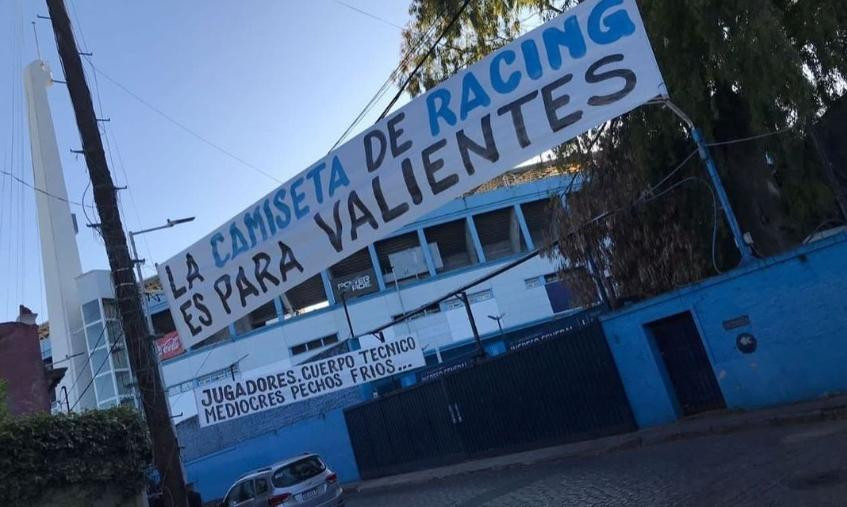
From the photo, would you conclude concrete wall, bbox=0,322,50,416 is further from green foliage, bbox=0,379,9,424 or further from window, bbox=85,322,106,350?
window, bbox=85,322,106,350

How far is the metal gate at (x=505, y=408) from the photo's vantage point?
15.1 metres

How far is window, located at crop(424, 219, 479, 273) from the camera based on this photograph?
42250 mm

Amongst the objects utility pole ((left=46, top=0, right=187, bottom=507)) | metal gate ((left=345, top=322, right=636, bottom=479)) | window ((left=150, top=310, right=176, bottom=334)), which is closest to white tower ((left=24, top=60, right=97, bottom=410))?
window ((left=150, top=310, right=176, bottom=334))

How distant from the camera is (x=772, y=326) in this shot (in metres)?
11.6

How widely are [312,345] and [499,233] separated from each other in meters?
12.8

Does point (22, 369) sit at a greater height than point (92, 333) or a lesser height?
lesser

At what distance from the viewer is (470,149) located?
427 centimetres

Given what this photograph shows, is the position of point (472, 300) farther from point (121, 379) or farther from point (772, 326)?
point (772, 326)

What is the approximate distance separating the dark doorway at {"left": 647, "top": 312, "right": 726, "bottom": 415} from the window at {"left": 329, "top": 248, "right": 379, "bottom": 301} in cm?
2847

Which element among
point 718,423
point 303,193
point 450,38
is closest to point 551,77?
point 303,193

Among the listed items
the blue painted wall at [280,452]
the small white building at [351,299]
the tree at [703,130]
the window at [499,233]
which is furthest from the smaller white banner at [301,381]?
the window at [499,233]

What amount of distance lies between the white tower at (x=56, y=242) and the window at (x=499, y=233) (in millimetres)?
22204

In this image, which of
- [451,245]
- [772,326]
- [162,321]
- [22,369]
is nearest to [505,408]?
[772,326]

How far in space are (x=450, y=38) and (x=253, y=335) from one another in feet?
91.9
